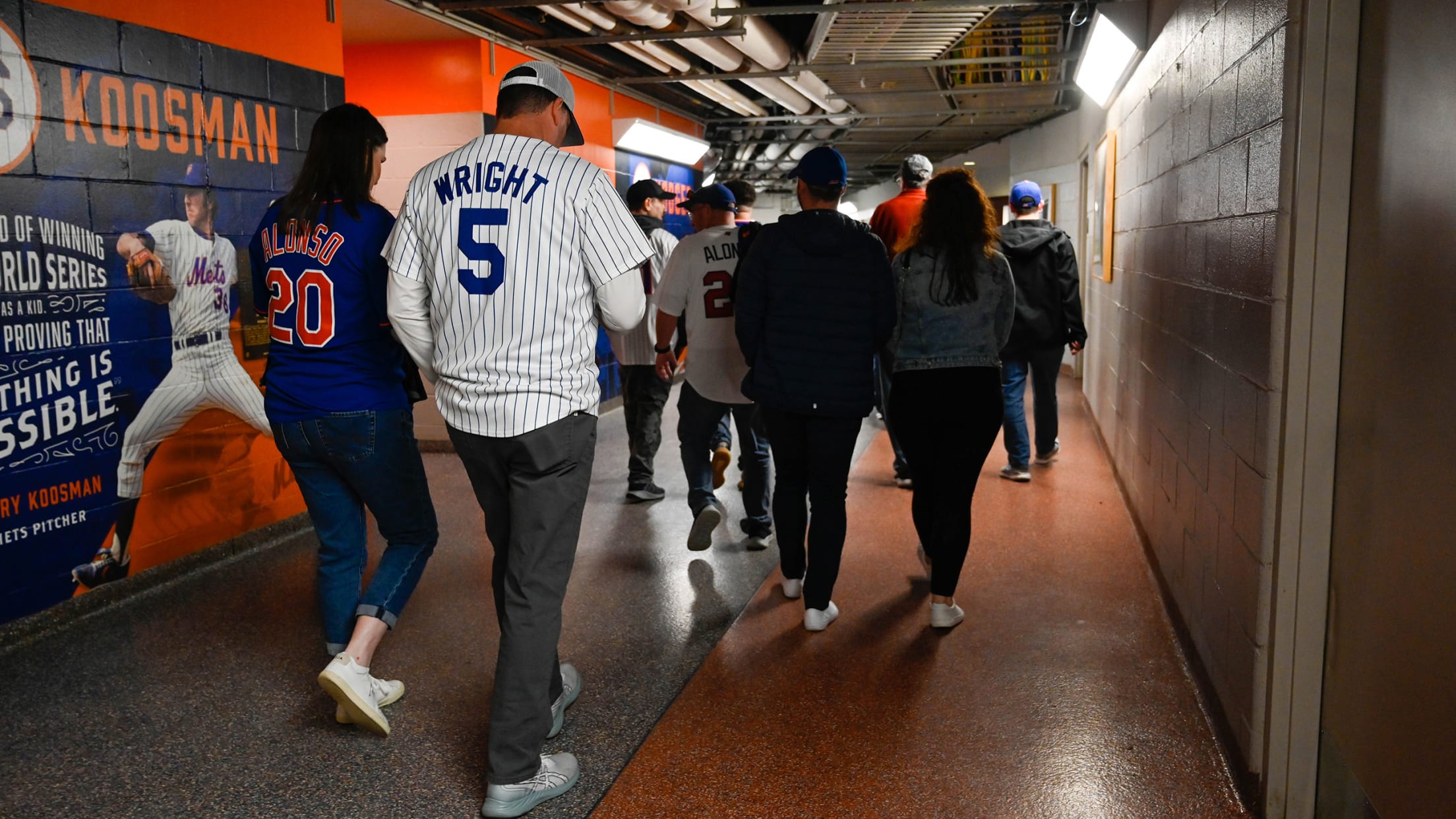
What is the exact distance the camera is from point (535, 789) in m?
2.18

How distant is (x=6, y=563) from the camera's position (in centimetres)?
314

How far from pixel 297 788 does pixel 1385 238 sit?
7.83 feet

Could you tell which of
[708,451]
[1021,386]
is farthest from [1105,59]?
[708,451]

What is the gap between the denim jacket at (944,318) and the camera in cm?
307

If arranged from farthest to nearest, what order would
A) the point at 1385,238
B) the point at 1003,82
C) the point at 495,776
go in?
the point at 1003,82, the point at 495,776, the point at 1385,238

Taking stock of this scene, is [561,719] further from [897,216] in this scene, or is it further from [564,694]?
[897,216]

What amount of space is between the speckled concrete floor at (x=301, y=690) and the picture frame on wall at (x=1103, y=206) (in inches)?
127

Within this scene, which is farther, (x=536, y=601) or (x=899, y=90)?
(x=899, y=90)

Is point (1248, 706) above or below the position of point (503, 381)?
below

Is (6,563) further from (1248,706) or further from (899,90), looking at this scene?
(899,90)

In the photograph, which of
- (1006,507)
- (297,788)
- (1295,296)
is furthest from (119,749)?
(1006,507)

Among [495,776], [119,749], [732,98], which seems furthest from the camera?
[732,98]

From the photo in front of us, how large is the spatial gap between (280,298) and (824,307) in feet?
4.68

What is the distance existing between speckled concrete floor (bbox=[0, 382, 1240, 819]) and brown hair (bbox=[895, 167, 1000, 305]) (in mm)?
1061
